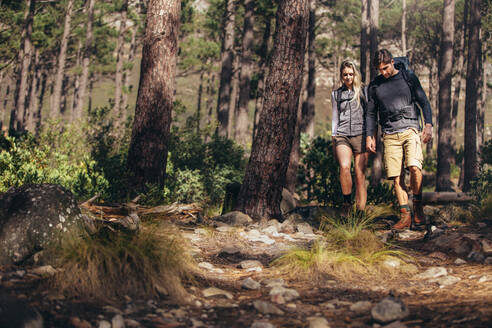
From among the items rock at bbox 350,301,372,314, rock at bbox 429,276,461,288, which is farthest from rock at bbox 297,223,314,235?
rock at bbox 350,301,372,314

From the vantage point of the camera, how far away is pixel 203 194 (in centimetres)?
919

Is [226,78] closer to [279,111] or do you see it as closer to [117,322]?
[279,111]

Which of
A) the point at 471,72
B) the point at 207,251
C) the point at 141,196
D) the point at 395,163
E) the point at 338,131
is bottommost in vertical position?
the point at 207,251

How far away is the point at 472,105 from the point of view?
14.2m

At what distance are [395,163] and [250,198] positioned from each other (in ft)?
6.78

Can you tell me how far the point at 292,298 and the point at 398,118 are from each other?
10.6ft

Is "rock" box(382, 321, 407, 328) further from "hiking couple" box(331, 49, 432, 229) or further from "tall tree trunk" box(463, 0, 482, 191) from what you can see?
"tall tree trunk" box(463, 0, 482, 191)

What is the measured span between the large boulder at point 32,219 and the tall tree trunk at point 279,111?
327cm

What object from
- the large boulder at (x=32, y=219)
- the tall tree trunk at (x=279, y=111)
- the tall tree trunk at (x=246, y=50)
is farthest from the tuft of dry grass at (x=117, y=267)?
the tall tree trunk at (x=246, y=50)

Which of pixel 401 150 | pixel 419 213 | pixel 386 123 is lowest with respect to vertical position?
pixel 419 213

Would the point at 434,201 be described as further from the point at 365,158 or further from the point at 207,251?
the point at 207,251

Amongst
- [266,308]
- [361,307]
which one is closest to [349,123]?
[361,307]

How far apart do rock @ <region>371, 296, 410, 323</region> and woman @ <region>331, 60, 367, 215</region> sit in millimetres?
3299

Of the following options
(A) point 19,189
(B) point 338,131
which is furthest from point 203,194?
(A) point 19,189
